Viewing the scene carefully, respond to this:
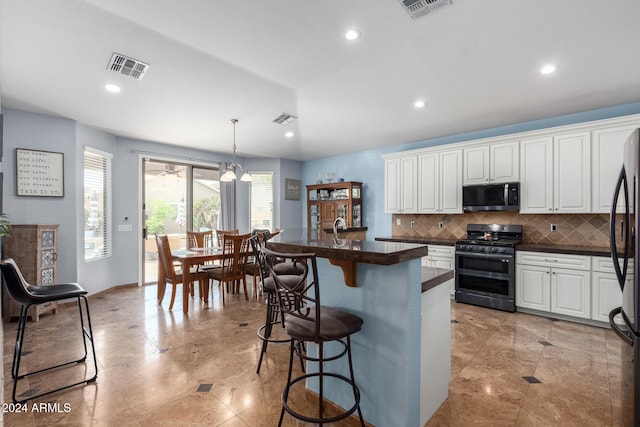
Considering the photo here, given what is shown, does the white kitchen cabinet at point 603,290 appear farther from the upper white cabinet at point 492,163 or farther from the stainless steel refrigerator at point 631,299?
the stainless steel refrigerator at point 631,299

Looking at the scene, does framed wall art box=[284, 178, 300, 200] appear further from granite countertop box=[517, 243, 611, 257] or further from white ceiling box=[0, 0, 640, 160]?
granite countertop box=[517, 243, 611, 257]

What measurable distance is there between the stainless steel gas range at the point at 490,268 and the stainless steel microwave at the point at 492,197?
0.44 meters

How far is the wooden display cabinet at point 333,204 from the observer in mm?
6531

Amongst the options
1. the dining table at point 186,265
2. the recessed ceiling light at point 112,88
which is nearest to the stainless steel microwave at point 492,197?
the dining table at point 186,265

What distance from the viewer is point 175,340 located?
11.0 ft

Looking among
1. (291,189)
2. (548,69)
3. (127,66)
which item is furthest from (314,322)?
(291,189)

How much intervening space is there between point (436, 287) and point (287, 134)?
13.6 feet

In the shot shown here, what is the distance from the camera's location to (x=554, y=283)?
398 centimetres

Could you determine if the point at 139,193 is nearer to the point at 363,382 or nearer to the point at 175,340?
the point at 175,340

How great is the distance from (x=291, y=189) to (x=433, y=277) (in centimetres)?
592

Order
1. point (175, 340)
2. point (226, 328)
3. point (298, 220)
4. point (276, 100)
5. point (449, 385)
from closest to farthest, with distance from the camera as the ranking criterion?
point (449, 385)
point (175, 340)
point (226, 328)
point (276, 100)
point (298, 220)

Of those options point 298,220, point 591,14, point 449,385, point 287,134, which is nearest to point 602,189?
point 591,14

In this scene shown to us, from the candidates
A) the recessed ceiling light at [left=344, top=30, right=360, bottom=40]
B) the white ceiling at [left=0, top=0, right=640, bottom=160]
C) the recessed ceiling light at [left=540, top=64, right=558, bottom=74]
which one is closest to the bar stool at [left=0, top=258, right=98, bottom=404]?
the white ceiling at [left=0, top=0, right=640, bottom=160]

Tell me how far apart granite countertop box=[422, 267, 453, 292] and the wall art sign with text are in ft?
16.1
